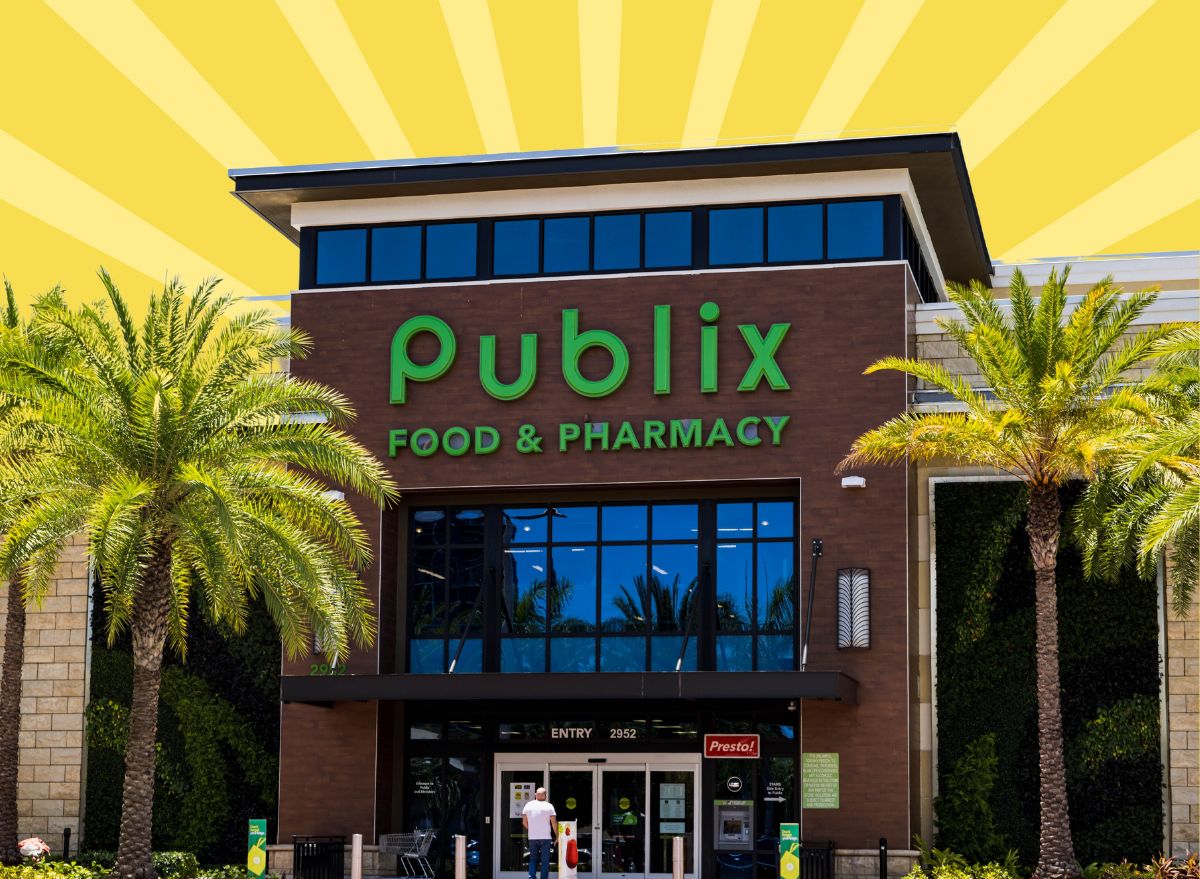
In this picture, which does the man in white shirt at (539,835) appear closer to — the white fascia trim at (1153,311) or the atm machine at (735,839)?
the atm machine at (735,839)

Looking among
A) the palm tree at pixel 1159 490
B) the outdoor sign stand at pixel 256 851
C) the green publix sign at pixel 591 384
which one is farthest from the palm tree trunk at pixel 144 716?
the palm tree at pixel 1159 490

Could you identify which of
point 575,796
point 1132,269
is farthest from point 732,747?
A: point 1132,269

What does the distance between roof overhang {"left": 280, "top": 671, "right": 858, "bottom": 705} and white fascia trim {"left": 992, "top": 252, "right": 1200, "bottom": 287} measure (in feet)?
51.7

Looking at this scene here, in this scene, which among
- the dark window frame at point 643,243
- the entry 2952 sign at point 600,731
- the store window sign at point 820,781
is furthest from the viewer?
the entry 2952 sign at point 600,731

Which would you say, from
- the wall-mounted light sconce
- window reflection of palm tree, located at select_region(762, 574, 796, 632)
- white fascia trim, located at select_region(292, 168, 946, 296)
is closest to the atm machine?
window reflection of palm tree, located at select_region(762, 574, 796, 632)

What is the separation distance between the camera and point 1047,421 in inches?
1128

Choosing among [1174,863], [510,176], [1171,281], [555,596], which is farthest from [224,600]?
[1171,281]

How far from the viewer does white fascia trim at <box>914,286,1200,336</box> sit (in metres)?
33.1

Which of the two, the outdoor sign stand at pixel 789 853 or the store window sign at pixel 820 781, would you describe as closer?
the outdoor sign stand at pixel 789 853

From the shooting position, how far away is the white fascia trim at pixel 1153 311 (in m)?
33.1

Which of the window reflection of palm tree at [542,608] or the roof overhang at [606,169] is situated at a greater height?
the roof overhang at [606,169]

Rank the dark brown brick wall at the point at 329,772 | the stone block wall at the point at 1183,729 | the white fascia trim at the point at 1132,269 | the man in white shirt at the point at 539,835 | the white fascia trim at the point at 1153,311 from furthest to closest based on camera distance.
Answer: the white fascia trim at the point at 1132,269
the dark brown brick wall at the point at 329,772
the white fascia trim at the point at 1153,311
the stone block wall at the point at 1183,729
the man in white shirt at the point at 539,835

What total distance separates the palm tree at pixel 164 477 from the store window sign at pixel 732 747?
7.47 meters

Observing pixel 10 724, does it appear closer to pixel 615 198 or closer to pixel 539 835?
pixel 539 835
